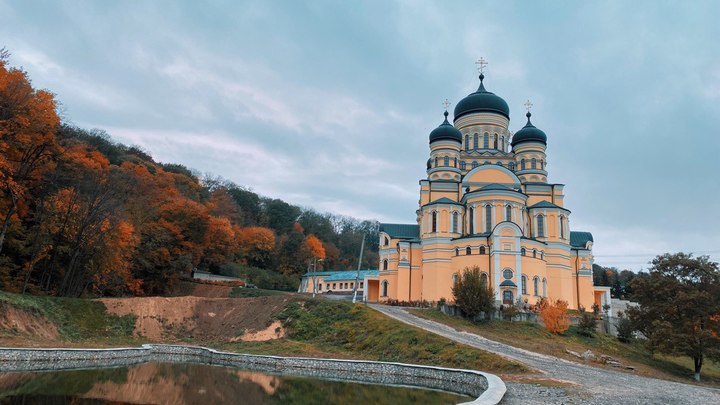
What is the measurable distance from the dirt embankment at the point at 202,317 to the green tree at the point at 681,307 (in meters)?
18.2

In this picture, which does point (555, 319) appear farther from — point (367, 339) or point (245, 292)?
point (245, 292)

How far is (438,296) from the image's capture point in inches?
1405

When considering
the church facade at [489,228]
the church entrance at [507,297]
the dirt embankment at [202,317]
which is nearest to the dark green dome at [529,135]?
the church facade at [489,228]

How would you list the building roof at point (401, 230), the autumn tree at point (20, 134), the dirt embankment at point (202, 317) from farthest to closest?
the building roof at point (401, 230)
the dirt embankment at point (202, 317)
the autumn tree at point (20, 134)

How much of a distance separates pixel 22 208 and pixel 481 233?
27297 mm

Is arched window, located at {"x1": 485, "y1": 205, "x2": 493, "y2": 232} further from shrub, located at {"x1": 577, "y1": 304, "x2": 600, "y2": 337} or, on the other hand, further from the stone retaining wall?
the stone retaining wall

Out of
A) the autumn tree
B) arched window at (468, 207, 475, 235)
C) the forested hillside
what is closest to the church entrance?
arched window at (468, 207, 475, 235)

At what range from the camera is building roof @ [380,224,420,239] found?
40594mm

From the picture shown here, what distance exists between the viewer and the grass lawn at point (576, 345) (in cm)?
2217

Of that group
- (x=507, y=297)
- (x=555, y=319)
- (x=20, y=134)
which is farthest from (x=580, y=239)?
(x=20, y=134)

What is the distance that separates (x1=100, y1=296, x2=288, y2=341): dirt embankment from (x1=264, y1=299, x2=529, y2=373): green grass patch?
1.30m

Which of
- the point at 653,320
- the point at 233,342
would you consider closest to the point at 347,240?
the point at 233,342

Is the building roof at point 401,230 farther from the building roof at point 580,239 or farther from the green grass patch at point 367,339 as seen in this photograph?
the building roof at point 580,239

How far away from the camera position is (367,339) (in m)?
24.2
